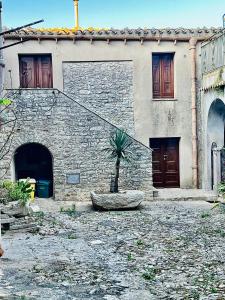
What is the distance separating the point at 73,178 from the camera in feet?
47.0

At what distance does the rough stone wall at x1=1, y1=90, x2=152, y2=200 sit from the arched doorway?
1668 millimetres

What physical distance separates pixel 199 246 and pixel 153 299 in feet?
10.0

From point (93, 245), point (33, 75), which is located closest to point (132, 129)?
point (33, 75)

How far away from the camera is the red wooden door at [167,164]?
16.6m

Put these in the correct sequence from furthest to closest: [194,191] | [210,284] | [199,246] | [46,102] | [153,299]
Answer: [194,191] → [46,102] → [199,246] → [210,284] → [153,299]

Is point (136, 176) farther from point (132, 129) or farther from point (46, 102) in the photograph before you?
point (46, 102)

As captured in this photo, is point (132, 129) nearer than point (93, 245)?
No

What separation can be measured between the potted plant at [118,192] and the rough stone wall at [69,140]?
365 millimetres

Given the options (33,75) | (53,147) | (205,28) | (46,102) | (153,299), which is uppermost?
(205,28)

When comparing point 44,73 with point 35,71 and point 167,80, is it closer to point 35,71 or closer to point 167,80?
Answer: point 35,71

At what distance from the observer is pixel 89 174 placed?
1437 cm

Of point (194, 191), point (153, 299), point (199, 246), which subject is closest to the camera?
A: point (153, 299)

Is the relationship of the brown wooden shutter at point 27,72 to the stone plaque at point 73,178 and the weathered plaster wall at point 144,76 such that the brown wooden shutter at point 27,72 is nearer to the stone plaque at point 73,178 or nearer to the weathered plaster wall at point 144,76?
the weathered plaster wall at point 144,76

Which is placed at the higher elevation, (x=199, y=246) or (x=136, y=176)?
(x=136, y=176)
